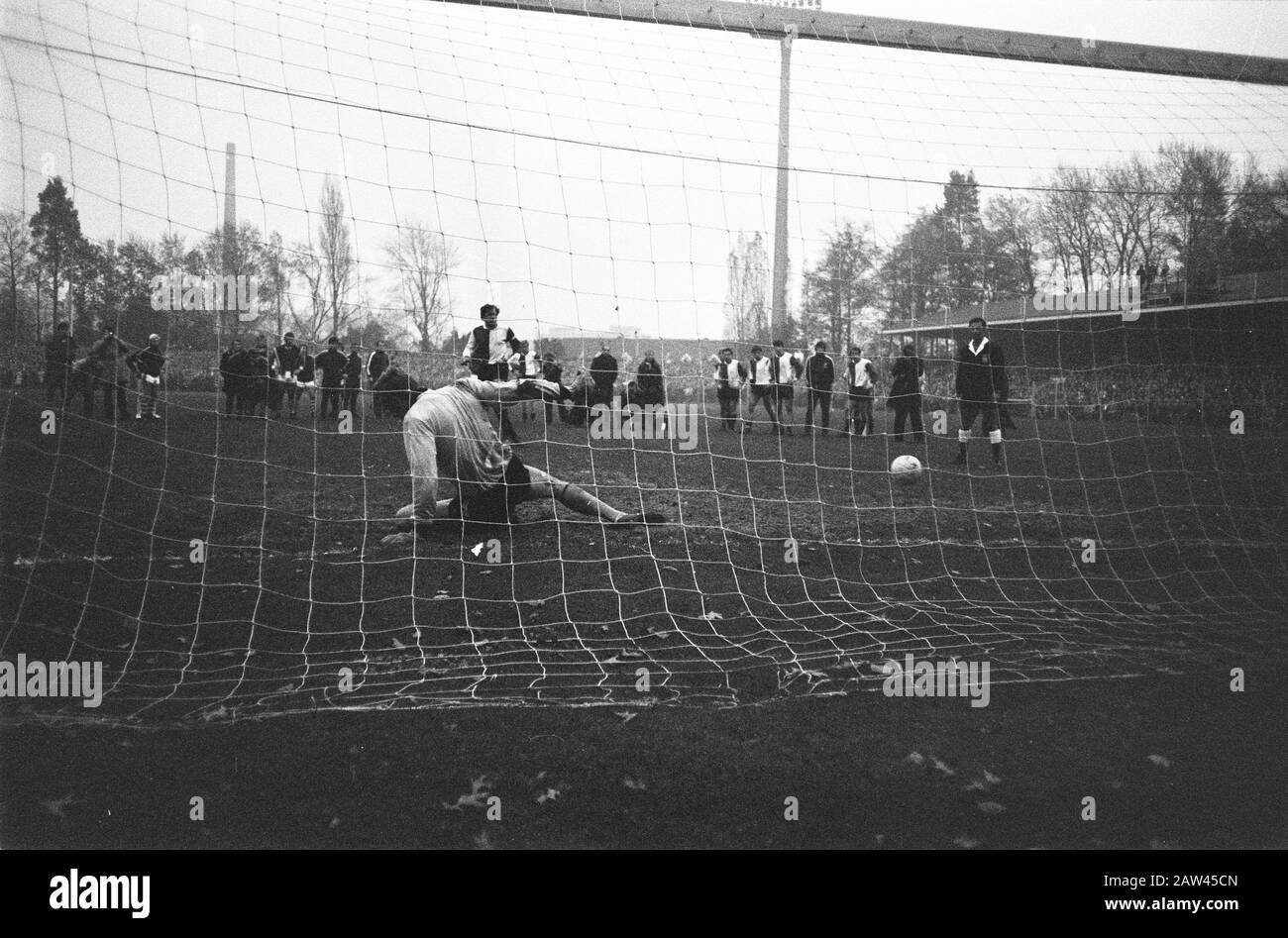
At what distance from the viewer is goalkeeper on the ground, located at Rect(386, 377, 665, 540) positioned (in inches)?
237

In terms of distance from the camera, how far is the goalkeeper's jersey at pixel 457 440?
6.01 meters

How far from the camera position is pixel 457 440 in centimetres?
607

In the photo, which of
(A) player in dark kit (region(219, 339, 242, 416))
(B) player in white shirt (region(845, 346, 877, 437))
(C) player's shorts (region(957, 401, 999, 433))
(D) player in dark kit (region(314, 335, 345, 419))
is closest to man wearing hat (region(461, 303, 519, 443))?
(A) player in dark kit (region(219, 339, 242, 416))

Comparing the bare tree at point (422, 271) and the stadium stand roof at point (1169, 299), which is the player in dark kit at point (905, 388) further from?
the bare tree at point (422, 271)

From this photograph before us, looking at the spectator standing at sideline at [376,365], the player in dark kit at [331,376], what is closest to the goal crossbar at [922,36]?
the spectator standing at sideline at [376,365]

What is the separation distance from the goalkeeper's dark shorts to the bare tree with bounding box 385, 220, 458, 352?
1209mm

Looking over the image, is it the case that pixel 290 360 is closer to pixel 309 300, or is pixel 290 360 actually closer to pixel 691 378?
pixel 309 300

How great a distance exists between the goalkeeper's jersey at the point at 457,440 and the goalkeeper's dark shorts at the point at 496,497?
0.04m

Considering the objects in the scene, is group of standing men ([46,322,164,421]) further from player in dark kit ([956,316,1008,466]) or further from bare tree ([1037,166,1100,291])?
player in dark kit ([956,316,1008,466])

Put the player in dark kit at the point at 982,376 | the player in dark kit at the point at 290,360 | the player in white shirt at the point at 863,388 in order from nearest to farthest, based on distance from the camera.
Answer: the player in dark kit at the point at 982,376 < the player in dark kit at the point at 290,360 < the player in white shirt at the point at 863,388

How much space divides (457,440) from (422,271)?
116 centimetres
